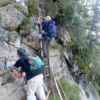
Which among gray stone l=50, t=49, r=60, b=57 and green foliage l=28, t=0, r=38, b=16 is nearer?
green foliage l=28, t=0, r=38, b=16

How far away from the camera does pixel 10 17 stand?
4.66m

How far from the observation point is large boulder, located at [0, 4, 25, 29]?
4406 millimetres

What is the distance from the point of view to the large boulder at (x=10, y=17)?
4.41 metres

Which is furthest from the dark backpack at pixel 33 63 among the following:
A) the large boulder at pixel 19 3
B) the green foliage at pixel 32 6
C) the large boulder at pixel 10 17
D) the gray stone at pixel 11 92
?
the green foliage at pixel 32 6

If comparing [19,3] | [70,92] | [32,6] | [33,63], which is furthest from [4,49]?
[70,92]

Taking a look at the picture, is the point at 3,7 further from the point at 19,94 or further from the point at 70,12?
the point at 70,12

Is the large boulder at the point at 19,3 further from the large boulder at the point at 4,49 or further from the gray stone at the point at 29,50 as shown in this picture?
the gray stone at the point at 29,50

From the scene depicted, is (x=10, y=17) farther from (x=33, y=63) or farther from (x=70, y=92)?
(x=70, y=92)

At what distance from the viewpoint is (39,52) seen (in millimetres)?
6270

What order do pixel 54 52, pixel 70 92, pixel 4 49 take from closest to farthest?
pixel 4 49 → pixel 70 92 → pixel 54 52

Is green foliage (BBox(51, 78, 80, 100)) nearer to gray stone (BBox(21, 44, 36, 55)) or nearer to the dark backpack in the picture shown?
gray stone (BBox(21, 44, 36, 55))

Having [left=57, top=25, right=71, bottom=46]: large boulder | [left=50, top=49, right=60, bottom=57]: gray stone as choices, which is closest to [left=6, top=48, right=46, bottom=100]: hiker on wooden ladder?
[left=50, top=49, right=60, bottom=57]: gray stone

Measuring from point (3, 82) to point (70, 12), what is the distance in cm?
785

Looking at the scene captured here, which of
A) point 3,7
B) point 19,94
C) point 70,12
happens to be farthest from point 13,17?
point 70,12
